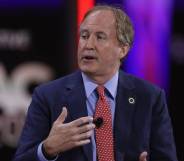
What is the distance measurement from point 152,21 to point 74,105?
6.73 feet

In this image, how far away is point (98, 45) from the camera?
298 centimetres

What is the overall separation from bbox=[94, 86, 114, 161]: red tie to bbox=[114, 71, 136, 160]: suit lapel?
0.03 meters

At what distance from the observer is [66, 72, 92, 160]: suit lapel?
2830mm

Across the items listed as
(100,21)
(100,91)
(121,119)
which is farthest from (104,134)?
(100,21)

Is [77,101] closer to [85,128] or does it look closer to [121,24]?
[85,128]

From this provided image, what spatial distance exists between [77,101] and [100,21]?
38 cm

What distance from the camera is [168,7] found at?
479 cm

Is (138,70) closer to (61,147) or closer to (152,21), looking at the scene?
(152,21)

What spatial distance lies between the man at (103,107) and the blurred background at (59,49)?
1.68 metres

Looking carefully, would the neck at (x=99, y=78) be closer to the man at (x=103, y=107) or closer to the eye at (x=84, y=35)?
the man at (x=103, y=107)

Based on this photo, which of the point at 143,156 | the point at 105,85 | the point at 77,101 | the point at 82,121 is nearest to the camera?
the point at 82,121

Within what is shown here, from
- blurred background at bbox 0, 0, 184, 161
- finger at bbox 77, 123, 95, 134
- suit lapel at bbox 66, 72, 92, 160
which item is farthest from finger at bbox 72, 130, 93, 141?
blurred background at bbox 0, 0, 184, 161

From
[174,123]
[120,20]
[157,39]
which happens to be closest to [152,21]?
[157,39]

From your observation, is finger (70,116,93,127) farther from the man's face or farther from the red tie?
the man's face
